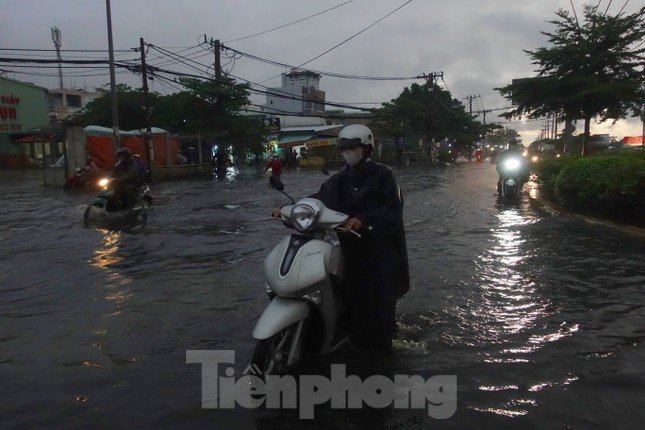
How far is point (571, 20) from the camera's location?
17234 millimetres

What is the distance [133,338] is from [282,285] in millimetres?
1866

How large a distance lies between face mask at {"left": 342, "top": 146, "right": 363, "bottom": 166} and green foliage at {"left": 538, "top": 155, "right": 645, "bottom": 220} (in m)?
7.19

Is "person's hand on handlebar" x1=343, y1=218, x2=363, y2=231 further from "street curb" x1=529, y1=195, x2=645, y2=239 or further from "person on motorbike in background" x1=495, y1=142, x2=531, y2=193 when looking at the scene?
"person on motorbike in background" x1=495, y1=142, x2=531, y2=193

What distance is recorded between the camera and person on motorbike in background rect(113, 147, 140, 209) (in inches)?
464

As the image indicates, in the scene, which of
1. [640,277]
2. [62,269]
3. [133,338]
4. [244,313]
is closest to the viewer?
[133,338]

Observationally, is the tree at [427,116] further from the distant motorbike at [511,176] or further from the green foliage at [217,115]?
the distant motorbike at [511,176]

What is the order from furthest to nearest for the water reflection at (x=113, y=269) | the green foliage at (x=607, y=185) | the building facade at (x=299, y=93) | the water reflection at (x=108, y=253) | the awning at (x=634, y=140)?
the building facade at (x=299, y=93)
the awning at (x=634, y=140)
the green foliage at (x=607, y=185)
the water reflection at (x=108, y=253)
the water reflection at (x=113, y=269)

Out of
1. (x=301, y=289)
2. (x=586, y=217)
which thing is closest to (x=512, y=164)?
(x=586, y=217)

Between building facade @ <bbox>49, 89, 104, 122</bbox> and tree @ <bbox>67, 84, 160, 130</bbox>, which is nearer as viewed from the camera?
tree @ <bbox>67, 84, 160, 130</bbox>

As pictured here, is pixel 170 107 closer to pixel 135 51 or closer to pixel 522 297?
pixel 135 51

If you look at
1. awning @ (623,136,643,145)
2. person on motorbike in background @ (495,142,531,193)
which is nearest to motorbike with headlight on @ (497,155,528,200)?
person on motorbike in background @ (495,142,531,193)

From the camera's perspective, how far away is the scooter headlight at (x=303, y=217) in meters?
3.35

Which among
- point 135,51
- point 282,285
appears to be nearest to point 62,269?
point 282,285

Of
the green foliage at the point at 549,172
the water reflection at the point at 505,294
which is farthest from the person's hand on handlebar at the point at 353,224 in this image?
the green foliage at the point at 549,172
